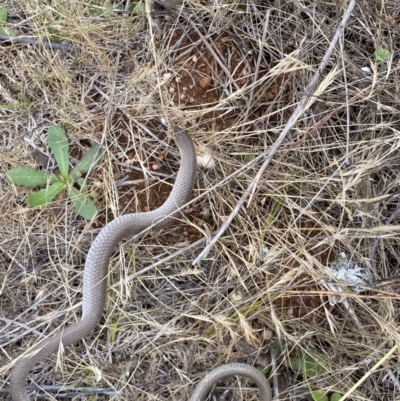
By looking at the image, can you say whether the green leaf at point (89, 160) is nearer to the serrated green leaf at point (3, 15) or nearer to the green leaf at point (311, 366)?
the serrated green leaf at point (3, 15)

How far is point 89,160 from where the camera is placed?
2.61 metres

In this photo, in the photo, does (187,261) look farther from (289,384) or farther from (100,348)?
(289,384)

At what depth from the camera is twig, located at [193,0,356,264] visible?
2498 mm

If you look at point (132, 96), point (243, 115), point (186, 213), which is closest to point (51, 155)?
point (132, 96)

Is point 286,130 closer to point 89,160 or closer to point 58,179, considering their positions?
point 89,160

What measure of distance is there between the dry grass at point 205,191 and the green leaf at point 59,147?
60 millimetres

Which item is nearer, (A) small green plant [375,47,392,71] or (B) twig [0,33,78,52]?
(A) small green plant [375,47,392,71]

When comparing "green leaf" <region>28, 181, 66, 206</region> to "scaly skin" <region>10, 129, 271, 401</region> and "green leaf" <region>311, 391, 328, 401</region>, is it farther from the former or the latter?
"green leaf" <region>311, 391, 328, 401</region>

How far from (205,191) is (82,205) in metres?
0.56

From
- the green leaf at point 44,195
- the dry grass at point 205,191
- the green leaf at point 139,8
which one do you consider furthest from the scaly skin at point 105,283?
the green leaf at point 139,8

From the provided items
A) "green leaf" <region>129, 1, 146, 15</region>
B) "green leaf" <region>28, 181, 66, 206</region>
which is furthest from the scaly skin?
"green leaf" <region>129, 1, 146, 15</region>

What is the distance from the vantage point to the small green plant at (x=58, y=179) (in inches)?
101

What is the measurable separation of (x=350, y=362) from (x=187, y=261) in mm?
882

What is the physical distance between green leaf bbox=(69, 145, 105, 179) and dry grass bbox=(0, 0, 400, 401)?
35 mm
